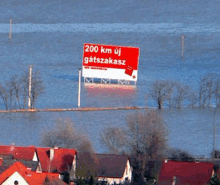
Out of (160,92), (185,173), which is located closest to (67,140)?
(185,173)

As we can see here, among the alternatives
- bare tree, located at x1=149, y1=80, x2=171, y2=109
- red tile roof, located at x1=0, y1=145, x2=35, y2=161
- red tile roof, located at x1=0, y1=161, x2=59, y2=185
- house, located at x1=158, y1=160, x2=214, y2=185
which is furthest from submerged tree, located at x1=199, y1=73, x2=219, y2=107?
red tile roof, located at x1=0, y1=161, x2=59, y2=185

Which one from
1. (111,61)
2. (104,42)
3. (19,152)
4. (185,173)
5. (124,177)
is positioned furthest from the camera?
(104,42)

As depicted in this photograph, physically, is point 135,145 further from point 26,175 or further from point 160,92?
point 160,92

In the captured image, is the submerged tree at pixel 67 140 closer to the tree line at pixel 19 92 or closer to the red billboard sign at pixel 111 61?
the tree line at pixel 19 92

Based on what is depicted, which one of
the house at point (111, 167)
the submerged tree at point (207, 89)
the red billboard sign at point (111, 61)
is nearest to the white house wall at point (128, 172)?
the house at point (111, 167)

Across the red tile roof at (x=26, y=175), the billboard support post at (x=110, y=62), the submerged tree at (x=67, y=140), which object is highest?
the billboard support post at (x=110, y=62)
